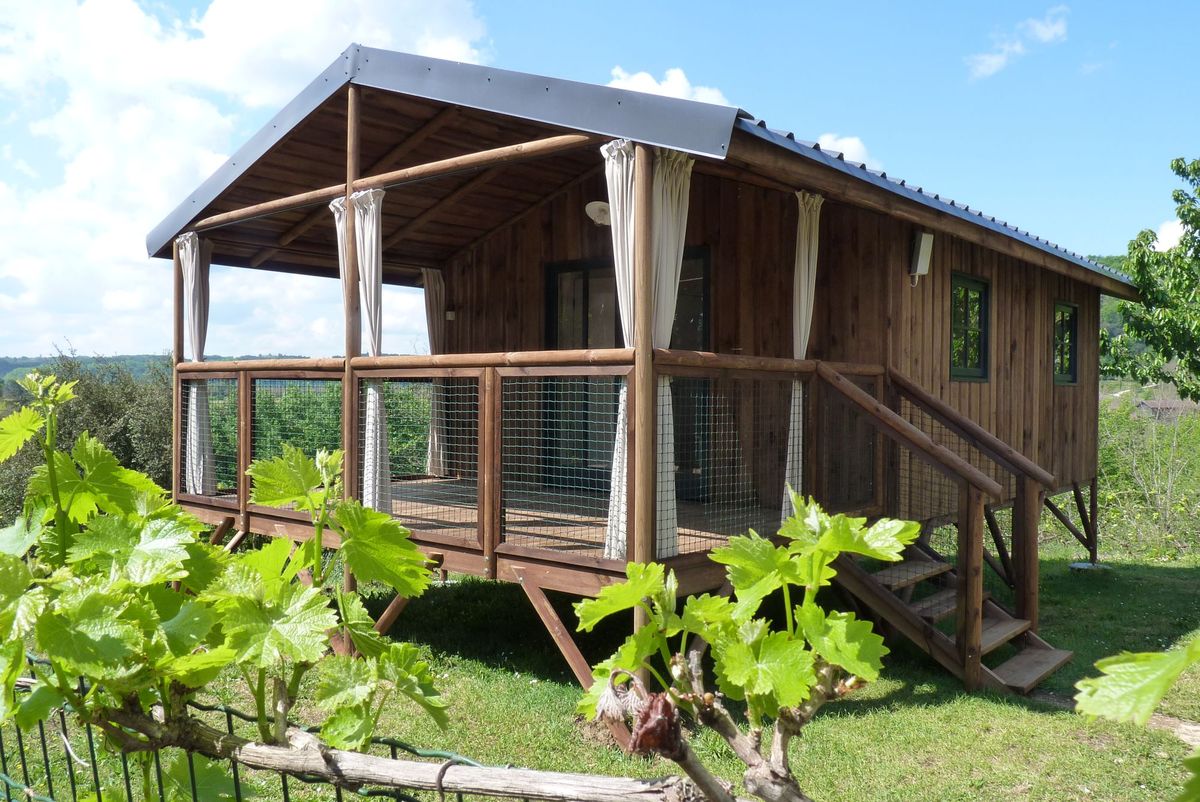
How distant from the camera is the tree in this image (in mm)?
11594

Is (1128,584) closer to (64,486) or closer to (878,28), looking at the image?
(878,28)

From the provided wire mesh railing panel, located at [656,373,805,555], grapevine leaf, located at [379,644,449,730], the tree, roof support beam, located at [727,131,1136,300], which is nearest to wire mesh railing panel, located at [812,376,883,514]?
wire mesh railing panel, located at [656,373,805,555]

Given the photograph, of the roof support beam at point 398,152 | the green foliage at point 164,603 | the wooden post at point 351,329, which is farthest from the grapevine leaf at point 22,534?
the roof support beam at point 398,152

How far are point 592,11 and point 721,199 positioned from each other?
193 centimetres

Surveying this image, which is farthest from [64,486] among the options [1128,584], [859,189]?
[1128,584]

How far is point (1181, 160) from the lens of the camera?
42.0 ft

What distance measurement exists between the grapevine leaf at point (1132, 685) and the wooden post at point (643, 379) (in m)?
4.03

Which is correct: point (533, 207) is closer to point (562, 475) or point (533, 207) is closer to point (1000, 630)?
point (562, 475)

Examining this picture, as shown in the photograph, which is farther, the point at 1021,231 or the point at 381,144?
the point at 1021,231

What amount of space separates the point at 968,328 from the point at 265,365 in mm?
6159

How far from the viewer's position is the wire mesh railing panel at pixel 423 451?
239 inches

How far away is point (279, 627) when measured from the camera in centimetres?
103

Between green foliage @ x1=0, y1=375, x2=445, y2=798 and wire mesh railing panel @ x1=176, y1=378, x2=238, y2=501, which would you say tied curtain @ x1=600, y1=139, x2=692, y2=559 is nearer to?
green foliage @ x1=0, y1=375, x2=445, y2=798

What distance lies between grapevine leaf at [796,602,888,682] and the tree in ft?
41.5
